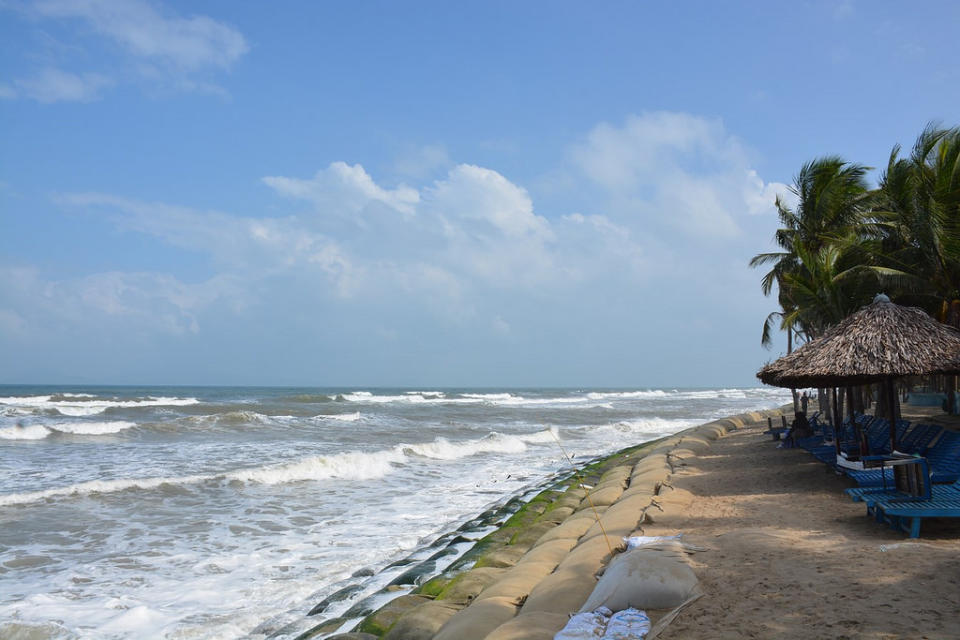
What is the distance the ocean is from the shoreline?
1.29ft

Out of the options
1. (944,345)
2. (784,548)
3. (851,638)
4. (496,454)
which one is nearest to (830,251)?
(944,345)

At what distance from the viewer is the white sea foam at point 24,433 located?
864 inches

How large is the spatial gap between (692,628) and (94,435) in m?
24.2

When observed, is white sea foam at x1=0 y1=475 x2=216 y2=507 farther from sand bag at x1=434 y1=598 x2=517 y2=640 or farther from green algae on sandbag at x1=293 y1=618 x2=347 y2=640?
sand bag at x1=434 y1=598 x2=517 y2=640

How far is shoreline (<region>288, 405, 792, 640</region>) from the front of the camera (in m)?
4.77

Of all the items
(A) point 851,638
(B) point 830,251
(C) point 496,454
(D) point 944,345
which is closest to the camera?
(A) point 851,638

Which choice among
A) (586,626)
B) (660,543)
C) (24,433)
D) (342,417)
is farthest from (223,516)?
(342,417)

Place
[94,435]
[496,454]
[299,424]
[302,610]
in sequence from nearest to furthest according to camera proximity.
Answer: [302,610]
[496,454]
[94,435]
[299,424]

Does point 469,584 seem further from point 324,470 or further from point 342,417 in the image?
point 342,417

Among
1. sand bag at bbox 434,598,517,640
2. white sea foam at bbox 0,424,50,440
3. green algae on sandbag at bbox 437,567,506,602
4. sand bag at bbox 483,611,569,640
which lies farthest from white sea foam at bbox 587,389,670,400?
sand bag at bbox 483,611,569,640

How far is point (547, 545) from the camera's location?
6461 mm

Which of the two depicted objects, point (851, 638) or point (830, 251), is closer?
point (851, 638)

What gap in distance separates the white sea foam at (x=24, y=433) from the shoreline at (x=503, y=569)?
1928 cm

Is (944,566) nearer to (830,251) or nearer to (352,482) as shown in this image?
(352,482)
